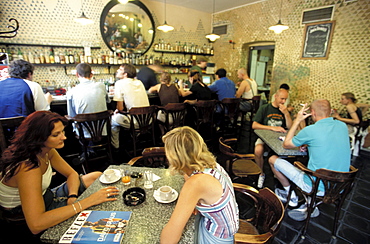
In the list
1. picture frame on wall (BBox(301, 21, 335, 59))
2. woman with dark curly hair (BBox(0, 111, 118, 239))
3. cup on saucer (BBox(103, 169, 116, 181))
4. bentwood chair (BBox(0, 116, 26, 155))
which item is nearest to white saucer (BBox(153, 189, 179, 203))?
woman with dark curly hair (BBox(0, 111, 118, 239))

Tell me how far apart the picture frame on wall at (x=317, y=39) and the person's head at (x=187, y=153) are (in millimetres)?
5435

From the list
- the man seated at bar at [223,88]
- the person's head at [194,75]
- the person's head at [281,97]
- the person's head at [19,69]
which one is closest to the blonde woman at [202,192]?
the person's head at [281,97]

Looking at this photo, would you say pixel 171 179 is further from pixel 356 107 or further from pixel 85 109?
pixel 356 107

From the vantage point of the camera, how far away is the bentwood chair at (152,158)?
85.6 inches

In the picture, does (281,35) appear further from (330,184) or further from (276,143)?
(330,184)

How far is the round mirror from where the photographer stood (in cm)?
583

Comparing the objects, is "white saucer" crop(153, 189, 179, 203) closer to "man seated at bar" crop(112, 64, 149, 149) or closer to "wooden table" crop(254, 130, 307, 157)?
"wooden table" crop(254, 130, 307, 157)

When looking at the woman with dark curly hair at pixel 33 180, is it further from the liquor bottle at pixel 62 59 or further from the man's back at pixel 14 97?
the liquor bottle at pixel 62 59

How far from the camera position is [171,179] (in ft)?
5.40

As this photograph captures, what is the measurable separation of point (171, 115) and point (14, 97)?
7.35ft

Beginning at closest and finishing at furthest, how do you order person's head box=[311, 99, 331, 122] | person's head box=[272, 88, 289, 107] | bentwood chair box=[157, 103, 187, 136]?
1. person's head box=[311, 99, 331, 122]
2. person's head box=[272, 88, 289, 107]
3. bentwood chair box=[157, 103, 187, 136]

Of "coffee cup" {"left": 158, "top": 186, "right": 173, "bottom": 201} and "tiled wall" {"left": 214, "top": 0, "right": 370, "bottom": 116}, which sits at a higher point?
"tiled wall" {"left": 214, "top": 0, "right": 370, "bottom": 116}

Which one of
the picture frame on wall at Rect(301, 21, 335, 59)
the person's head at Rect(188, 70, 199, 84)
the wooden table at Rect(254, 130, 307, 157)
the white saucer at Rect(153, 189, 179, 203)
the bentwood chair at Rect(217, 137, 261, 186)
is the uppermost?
the picture frame on wall at Rect(301, 21, 335, 59)

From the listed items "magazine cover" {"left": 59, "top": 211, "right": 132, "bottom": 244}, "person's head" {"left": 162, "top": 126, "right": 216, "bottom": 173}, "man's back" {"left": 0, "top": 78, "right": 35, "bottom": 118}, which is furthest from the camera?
"man's back" {"left": 0, "top": 78, "right": 35, "bottom": 118}
